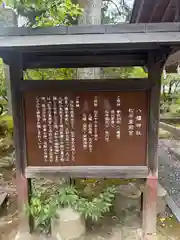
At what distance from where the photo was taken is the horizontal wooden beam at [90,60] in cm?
360

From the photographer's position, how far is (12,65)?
3334 mm

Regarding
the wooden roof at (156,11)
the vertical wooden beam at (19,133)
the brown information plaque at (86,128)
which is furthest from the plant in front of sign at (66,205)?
the wooden roof at (156,11)

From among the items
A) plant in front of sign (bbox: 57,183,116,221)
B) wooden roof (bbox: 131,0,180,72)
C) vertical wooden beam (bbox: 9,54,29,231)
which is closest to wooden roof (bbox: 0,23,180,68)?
vertical wooden beam (bbox: 9,54,29,231)

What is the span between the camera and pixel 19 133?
3.50 m

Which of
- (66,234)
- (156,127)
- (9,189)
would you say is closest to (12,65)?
(156,127)

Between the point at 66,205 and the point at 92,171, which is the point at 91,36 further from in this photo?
the point at 66,205

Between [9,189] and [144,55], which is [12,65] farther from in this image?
[9,189]

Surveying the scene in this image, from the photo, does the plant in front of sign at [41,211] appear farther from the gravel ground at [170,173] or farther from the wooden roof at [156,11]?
the wooden roof at [156,11]

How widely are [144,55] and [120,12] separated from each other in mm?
6659

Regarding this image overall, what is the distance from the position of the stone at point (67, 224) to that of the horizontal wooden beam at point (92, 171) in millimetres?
539

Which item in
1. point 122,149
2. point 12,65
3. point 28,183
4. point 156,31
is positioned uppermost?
point 156,31

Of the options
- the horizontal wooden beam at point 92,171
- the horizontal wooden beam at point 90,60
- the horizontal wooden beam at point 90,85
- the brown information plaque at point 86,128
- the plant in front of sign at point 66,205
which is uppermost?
the horizontal wooden beam at point 90,60

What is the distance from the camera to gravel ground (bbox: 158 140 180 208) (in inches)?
214

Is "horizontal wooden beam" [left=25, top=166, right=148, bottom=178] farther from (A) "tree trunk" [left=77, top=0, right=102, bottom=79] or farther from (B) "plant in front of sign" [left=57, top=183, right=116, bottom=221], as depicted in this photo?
(A) "tree trunk" [left=77, top=0, right=102, bottom=79]
